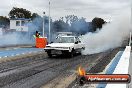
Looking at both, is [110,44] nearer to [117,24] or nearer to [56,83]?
[117,24]

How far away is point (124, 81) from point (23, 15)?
123727mm

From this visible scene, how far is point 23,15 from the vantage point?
127312 millimetres

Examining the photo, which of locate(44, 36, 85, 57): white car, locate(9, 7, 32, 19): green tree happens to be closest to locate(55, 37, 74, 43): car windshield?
locate(44, 36, 85, 57): white car

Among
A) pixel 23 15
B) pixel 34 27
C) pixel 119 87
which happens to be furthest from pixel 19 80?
pixel 23 15

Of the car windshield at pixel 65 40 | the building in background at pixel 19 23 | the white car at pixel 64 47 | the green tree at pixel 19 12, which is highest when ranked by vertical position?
the green tree at pixel 19 12

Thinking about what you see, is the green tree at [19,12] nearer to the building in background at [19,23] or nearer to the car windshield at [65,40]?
the building in background at [19,23]

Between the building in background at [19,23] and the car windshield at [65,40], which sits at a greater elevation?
the building in background at [19,23]

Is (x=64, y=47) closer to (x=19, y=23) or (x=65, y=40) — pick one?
(x=65, y=40)

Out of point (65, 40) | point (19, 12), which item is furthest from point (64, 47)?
point (19, 12)

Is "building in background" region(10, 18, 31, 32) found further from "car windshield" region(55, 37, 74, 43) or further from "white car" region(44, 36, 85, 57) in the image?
"white car" region(44, 36, 85, 57)

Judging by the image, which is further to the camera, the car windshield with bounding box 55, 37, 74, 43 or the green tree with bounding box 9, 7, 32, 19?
the green tree with bounding box 9, 7, 32, 19

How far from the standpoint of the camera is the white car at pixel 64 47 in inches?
862

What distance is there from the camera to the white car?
Answer: 21891 mm

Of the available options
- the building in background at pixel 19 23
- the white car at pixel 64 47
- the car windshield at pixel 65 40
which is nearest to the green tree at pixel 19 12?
the building in background at pixel 19 23
